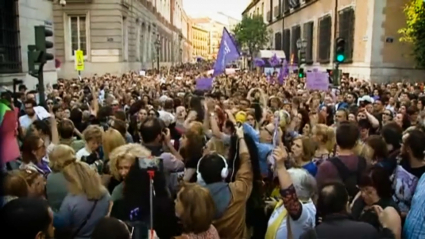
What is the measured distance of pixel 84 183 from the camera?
3867 millimetres

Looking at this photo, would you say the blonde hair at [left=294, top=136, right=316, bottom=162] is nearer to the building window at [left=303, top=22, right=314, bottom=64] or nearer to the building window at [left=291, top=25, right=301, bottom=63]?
the building window at [left=303, top=22, right=314, bottom=64]

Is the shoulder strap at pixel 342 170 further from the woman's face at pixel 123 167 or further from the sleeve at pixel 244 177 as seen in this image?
the woman's face at pixel 123 167

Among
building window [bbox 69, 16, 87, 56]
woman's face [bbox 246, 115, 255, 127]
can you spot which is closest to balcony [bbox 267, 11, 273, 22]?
building window [bbox 69, 16, 87, 56]

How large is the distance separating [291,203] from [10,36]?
17.3m

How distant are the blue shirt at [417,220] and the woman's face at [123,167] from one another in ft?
7.59

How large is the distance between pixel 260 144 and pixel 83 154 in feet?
7.10

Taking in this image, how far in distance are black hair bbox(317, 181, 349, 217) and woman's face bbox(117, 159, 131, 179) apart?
1738mm

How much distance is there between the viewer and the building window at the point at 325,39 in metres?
32.9

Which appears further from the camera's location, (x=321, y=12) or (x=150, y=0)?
(x=150, y=0)

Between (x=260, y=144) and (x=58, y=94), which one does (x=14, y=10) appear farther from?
(x=260, y=144)

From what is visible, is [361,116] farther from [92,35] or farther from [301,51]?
[92,35]

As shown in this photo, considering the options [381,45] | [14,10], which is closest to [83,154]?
[14,10]

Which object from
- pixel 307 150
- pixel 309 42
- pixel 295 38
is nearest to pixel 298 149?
pixel 307 150

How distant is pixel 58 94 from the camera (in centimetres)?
1383
